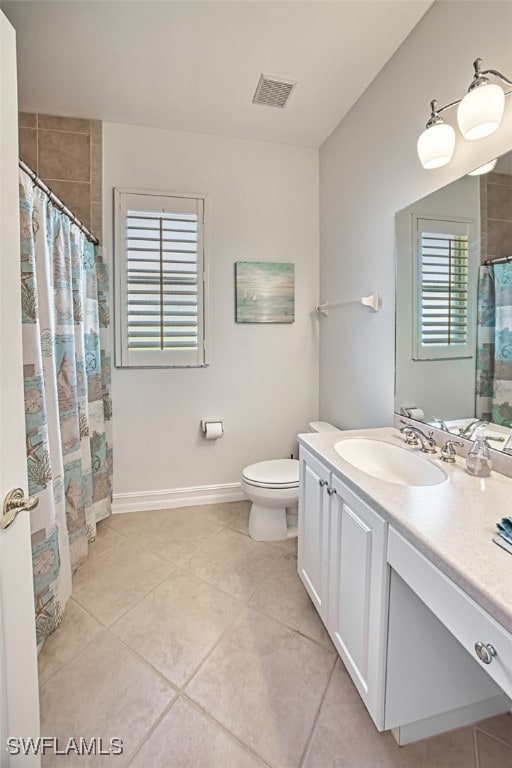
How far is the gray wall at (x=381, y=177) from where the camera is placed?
1.38m

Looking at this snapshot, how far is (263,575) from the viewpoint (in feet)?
6.32

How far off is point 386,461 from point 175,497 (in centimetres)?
172

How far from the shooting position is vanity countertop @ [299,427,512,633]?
708 millimetres

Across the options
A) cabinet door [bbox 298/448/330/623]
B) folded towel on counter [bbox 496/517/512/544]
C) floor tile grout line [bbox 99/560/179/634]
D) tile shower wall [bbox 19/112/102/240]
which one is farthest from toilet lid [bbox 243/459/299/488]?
tile shower wall [bbox 19/112/102/240]

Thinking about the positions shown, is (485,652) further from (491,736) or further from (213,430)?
(213,430)

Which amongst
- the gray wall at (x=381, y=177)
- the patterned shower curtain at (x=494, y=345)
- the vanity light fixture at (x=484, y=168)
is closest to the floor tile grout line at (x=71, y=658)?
the gray wall at (x=381, y=177)

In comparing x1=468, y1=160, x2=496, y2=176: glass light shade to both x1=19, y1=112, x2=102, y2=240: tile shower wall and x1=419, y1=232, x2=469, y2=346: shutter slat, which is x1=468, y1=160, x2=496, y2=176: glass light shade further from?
x1=19, y1=112, x2=102, y2=240: tile shower wall

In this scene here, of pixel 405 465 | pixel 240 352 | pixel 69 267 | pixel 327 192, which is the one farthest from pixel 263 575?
pixel 327 192

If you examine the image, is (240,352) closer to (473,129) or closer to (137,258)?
(137,258)

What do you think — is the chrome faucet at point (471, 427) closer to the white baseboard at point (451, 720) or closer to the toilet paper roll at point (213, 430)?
the white baseboard at point (451, 720)

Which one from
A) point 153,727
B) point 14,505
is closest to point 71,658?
point 153,727

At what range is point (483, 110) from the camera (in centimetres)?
119

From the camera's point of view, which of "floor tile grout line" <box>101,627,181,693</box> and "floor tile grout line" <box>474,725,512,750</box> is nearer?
"floor tile grout line" <box>474,725,512,750</box>

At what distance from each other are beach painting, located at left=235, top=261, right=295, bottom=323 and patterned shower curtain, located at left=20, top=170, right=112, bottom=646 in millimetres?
963
